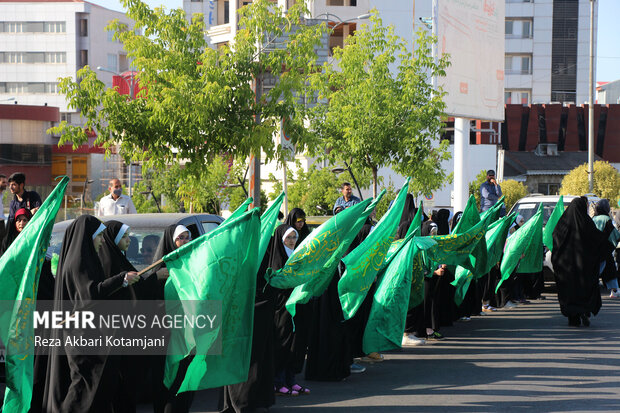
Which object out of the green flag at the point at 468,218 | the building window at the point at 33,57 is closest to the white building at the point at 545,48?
the building window at the point at 33,57

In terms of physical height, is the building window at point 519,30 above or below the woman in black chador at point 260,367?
above

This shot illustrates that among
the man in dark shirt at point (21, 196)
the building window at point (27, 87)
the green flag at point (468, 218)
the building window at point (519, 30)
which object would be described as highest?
the building window at point (519, 30)

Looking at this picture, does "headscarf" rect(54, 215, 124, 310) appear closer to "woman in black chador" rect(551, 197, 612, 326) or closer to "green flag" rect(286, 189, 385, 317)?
"green flag" rect(286, 189, 385, 317)

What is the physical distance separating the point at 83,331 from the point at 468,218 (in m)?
7.81

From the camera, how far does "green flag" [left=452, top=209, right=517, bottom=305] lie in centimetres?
1289

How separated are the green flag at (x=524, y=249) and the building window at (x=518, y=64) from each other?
228 feet

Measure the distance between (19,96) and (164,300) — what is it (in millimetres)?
84088

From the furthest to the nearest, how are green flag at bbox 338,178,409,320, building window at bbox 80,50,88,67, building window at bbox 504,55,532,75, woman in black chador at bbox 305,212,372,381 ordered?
building window at bbox 80,50,88,67
building window at bbox 504,55,532,75
green flag at bbox 338,178,409,320
woman in black chador at bbox 305,212,372,381

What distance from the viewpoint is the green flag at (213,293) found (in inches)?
271

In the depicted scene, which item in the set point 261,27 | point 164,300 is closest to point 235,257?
point 164,300

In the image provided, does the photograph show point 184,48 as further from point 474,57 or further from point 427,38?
point 474,57

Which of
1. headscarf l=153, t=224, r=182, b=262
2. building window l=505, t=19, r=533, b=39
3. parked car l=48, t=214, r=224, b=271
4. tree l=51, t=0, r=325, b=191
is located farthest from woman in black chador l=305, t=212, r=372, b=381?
building window l=505, t=19, r=533, b=39

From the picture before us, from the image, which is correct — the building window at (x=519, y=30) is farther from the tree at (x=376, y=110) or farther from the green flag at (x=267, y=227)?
the green flag at (x=267, y=227)

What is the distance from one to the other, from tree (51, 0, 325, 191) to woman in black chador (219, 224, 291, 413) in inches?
323
